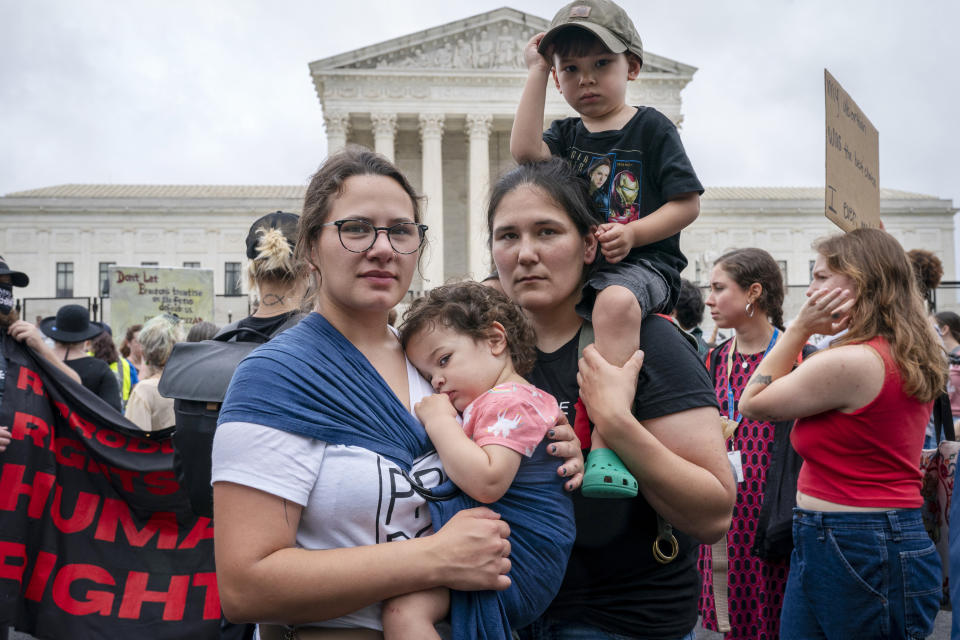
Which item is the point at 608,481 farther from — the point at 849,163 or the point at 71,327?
the point at 71,327

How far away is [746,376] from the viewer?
4.31 meters

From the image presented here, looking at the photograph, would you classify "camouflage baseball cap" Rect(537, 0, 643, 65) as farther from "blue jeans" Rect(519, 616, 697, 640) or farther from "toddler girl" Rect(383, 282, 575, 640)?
"blue jeans" Rect(519, 616, 697, 640)

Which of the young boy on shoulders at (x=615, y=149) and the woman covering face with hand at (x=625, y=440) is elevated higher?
the young boy on shoulders at (x=615, y=149)

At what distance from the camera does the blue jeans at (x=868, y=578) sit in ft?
9.49

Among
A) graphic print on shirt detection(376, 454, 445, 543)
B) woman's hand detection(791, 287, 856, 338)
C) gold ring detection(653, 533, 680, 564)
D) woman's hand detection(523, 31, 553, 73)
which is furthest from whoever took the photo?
woman's hand detection(791, 287, 856, 338)

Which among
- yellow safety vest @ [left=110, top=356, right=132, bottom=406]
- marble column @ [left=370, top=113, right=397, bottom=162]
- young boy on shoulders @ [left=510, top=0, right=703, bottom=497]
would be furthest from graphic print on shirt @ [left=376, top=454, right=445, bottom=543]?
marble column @ [left=370, top=113, right=397, bottom=162]

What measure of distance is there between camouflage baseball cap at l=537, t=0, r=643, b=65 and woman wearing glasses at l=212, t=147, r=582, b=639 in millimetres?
940

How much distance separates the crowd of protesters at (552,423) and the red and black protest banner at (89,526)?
7.58ft

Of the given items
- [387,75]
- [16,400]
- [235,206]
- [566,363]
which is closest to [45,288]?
[235,206]

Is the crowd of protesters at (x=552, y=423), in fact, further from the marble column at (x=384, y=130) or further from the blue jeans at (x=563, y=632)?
the marble column at (x=384, y=130)

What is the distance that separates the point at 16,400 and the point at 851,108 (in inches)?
204

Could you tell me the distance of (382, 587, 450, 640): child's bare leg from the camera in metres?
1.68

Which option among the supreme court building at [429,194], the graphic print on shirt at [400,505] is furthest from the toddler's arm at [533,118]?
the supreme court building at [429,194]

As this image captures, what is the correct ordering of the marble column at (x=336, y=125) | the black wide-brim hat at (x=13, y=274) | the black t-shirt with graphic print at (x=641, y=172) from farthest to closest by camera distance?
the marble column at (x=336, y=125), the black wide-brim hat at (x=13, y=274), the black t-shirt with graphic print at (x=641, y=172)
